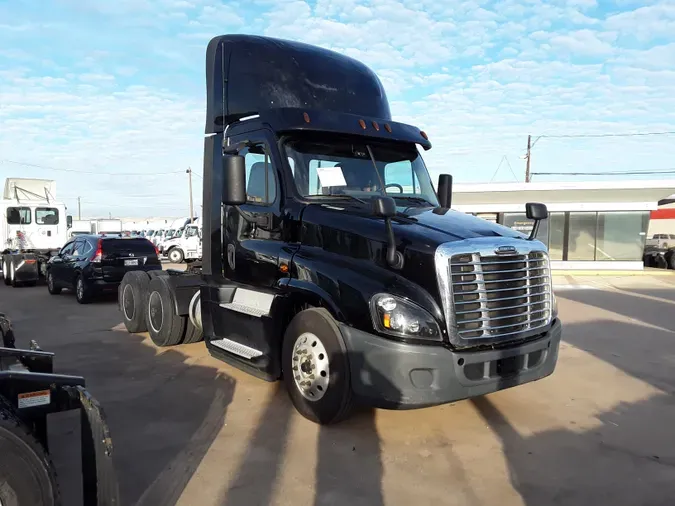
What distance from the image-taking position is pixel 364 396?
4.30 m

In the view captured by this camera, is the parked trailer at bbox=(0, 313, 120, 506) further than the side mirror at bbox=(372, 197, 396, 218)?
No

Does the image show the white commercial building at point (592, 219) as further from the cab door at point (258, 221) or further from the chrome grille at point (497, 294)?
the chrome grille at point (497, 294)

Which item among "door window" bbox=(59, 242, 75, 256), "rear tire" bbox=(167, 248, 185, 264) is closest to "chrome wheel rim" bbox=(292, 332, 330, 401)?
"door window" bbox=(59, 242, 75, 256)

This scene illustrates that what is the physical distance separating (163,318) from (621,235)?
72.5 feet

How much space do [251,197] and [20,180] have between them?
54.6 feet

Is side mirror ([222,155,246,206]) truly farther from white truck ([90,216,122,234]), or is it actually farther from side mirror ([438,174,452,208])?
white truck ([90,216,122,234])

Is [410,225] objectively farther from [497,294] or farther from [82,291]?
[82,291]

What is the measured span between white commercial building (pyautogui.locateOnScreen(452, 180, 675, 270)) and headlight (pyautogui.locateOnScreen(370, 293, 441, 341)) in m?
20.9

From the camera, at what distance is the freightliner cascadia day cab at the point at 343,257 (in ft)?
13.7

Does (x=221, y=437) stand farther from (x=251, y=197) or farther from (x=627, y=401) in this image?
(x=627, y=401)

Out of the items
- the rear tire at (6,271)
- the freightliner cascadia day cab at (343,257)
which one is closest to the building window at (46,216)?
the rear tire at (6,271)

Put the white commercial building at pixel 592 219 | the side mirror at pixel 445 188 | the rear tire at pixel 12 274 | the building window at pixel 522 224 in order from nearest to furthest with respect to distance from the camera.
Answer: the side mirror at pixel 445 188
the rear tire at pixel 12 274
the white commercial building at pixel 592 219
the building window at pixel 522 224

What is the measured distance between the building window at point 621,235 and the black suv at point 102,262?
19.3 metres

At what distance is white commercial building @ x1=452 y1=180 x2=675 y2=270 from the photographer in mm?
23406
